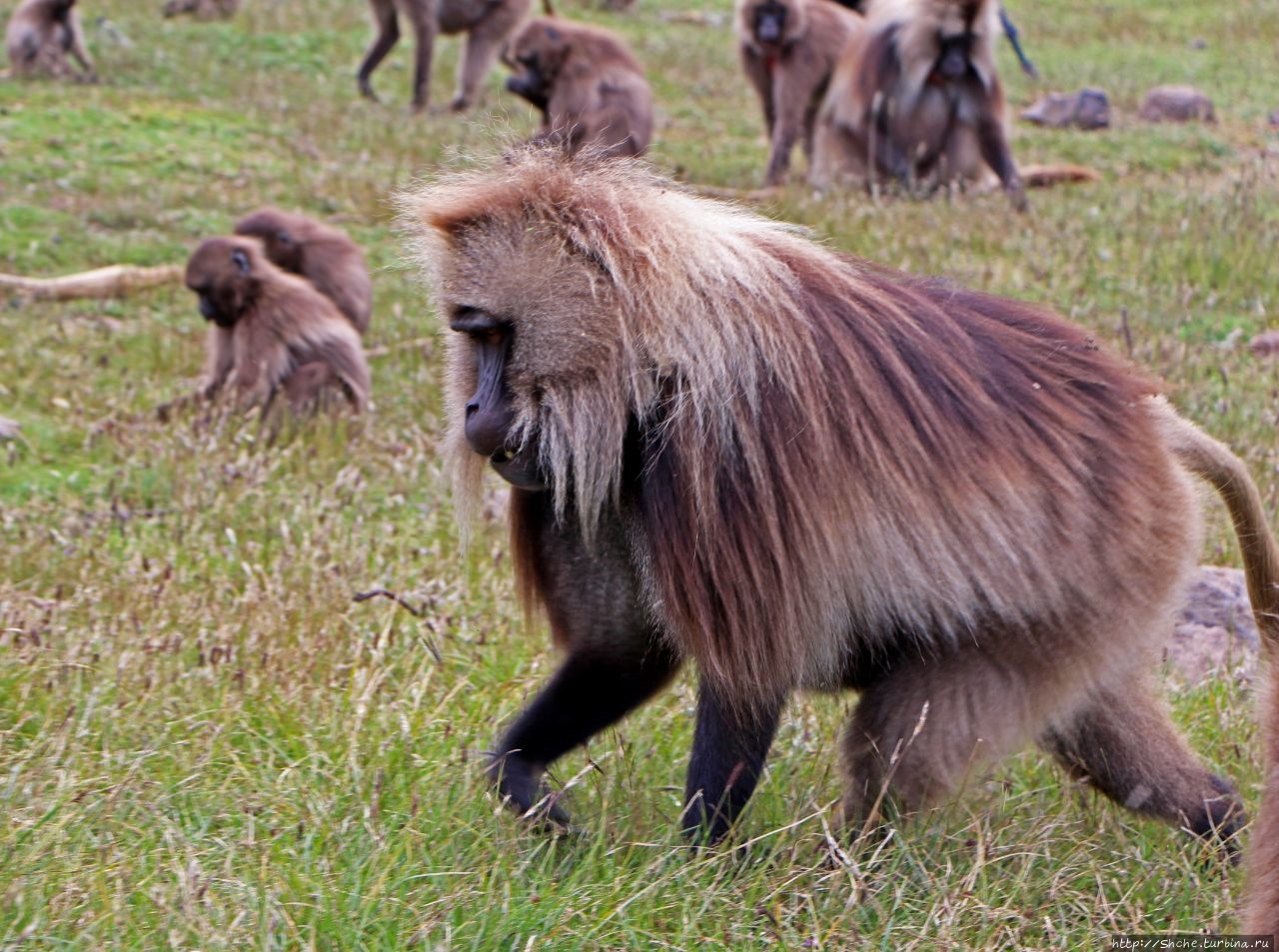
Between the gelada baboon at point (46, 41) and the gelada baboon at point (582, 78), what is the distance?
401 centimetres

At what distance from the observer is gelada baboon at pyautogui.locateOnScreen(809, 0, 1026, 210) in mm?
9805

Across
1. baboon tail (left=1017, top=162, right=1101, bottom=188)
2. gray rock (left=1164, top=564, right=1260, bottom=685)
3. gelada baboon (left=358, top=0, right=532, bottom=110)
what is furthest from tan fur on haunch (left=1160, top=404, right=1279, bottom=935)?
gelada baboon (left=358, top=0, right=532, bottom=110)

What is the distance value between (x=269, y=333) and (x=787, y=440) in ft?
14.7

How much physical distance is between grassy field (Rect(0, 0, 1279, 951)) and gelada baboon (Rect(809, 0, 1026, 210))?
0.96m

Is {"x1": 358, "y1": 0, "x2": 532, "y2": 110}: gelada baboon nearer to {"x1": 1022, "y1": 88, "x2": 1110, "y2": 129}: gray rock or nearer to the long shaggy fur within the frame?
{"x1": 1022, "y1": 88, "x2": 1110, "y2": 129}: gray rock

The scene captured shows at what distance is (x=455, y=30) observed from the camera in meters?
13.6

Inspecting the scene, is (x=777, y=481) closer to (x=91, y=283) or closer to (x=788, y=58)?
(x=91, y=283)

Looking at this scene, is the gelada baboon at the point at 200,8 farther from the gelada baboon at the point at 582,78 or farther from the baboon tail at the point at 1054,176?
the baboon tail at the point at 1054,176

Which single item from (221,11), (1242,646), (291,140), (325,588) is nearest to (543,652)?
(325,588)

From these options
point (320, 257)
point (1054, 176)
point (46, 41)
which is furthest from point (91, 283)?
point (1054, 176)

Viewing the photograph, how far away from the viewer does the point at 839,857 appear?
111 inches

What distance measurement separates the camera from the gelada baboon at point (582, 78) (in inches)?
413

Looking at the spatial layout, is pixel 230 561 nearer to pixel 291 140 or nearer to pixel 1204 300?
pixel 1204 300

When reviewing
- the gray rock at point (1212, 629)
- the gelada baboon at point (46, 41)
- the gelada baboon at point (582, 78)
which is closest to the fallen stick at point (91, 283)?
A: the gelada baboon at point (582, 78)
